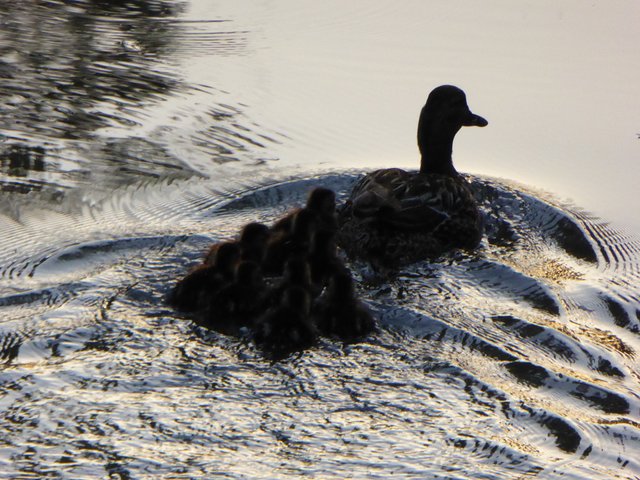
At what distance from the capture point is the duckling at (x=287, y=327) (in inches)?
182

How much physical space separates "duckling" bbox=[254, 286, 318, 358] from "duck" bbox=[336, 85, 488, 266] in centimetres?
120

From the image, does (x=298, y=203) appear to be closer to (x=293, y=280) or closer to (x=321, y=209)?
(x=321, y=209)

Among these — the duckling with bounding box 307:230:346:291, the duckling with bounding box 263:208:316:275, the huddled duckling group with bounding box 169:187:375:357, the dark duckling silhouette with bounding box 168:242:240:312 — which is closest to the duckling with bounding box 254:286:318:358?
the huddled duckling group with bounding box 169:187:375:357

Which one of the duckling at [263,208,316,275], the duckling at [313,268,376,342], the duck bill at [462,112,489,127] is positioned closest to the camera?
the duckling at [313,268,376,342]

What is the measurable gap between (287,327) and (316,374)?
0.31 metres

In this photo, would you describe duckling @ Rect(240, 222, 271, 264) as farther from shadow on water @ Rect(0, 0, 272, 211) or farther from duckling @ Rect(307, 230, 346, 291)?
shadow on water @ Rect(0, 0, 272, 211)

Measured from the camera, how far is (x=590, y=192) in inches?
268

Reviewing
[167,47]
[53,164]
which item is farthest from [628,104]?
[53,164]

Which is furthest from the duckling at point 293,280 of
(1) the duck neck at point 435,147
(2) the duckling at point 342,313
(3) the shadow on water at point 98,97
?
(1) the duck neck at point 435,147

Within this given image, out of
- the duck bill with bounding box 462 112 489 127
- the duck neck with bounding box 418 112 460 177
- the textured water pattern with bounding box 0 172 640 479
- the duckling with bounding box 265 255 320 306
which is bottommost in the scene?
the textured water pattern with bounding box 0 172 640 479

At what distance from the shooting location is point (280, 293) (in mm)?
4867

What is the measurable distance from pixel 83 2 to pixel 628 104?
4700mm

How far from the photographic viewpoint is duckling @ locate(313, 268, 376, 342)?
4.78 m

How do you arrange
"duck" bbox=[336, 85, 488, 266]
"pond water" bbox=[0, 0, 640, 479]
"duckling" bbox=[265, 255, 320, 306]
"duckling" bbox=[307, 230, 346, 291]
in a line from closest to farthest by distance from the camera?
"pond water" bbox=[0, 0, 640, 479], "duckling" bbox=[265, 255, 320, 306], "duckling" bbox=[307, 230, 346, 291], "duck" bbox=[336, 85, 488, 266]
